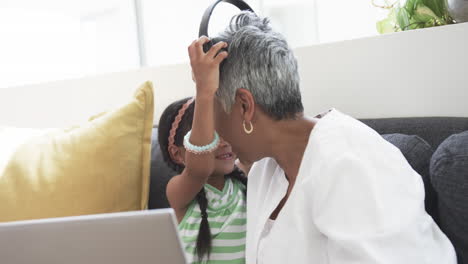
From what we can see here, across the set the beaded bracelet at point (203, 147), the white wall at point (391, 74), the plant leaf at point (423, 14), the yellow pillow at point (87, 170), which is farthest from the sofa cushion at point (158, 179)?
the plant leaf at point (423, 14)

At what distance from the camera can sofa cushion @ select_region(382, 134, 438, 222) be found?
3.51 feet

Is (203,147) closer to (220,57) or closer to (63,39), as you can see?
(220,57)

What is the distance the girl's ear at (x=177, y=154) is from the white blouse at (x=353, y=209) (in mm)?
488

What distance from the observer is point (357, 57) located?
1453mm

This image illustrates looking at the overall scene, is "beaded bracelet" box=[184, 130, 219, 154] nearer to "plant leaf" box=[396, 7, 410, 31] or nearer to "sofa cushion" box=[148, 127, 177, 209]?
"sofa cushion" box=[148, 127, 177, 209]

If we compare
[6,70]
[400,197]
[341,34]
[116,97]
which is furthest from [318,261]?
[6,70]

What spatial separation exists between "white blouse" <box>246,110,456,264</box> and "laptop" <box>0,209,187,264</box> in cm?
34

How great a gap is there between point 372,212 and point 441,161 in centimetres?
25

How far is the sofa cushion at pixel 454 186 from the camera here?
94 cm

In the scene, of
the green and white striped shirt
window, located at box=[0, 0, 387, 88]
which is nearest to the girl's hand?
the green and white striped shirt

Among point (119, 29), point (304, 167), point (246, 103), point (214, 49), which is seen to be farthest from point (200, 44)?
point (119, 29)

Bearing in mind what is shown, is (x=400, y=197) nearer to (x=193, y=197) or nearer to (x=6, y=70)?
(x=193, y=197)

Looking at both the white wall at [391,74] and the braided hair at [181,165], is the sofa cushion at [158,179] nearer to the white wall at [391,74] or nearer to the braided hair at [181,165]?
the braided hair at [181,165]

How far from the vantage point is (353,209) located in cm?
83
